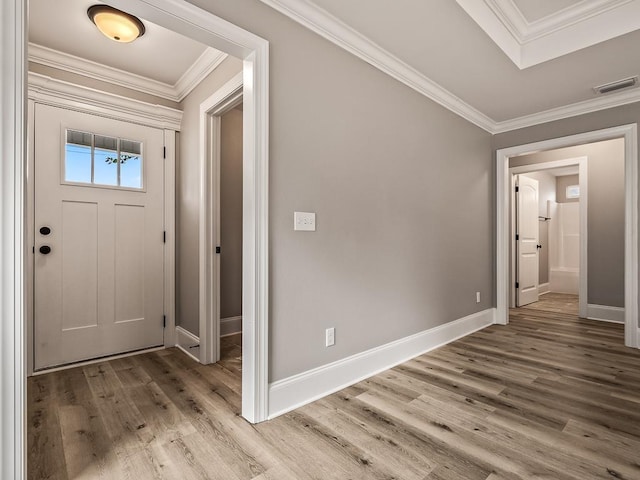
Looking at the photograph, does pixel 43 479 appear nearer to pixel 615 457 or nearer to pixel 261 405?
pixel 261 405

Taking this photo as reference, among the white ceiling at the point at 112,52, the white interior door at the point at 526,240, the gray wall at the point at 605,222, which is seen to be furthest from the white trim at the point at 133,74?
the gray wall at the point at 605,222

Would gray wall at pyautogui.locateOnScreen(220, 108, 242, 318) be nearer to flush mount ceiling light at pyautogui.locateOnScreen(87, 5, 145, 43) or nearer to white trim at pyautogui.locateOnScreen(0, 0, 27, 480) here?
flush mount ceiling light at pyautogui.locateOnScreen(87, 5, 145, 43)

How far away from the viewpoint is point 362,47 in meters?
2.51

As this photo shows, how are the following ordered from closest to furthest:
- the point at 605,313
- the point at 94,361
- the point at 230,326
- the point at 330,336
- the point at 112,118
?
the point at 330,336 < the point at 94,361 < the point at 112,118 < the point at 230,326 < the point at 605,313

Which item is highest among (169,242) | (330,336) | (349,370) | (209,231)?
(209,231)

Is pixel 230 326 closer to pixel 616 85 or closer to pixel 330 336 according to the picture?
pixel 330 336

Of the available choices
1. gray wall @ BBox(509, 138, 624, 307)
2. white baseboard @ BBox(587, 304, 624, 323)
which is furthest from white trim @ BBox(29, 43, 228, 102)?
white baseboard @ BBox(587, 304, 624, 323)

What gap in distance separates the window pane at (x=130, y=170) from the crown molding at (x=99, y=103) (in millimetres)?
338

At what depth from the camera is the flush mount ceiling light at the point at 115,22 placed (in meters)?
2.19

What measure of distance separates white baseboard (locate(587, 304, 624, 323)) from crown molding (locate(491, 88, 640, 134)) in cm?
262

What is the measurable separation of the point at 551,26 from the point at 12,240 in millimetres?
3643

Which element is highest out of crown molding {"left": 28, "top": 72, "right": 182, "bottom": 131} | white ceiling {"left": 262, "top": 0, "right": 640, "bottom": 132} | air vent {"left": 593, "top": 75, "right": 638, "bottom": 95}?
white ceiling {"left": 262, "top": 0, "right": 640, "bottom": 132}

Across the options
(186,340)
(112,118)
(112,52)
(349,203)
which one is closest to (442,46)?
(349,203)

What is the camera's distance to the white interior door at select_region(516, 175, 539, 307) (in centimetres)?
535
